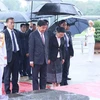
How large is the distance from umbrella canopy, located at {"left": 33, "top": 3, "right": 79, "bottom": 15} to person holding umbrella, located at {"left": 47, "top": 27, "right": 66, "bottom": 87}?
1.59 meters

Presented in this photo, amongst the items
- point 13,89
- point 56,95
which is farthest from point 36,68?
point 56,95

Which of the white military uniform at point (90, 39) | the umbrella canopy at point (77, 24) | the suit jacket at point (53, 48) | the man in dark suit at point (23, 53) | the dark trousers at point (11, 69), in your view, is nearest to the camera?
the dark trousers at point (11, 69)

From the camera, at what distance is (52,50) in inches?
277

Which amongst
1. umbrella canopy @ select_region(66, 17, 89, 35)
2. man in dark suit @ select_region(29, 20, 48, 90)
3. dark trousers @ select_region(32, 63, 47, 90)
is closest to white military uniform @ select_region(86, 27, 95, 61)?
umbrella canopy @ select_region(66, 17, 89, 35)

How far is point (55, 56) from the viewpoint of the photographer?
7016 millimetres

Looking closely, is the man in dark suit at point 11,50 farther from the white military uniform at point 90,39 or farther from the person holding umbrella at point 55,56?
the white military uniform at point 90,39

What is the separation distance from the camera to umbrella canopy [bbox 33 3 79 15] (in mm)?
8570

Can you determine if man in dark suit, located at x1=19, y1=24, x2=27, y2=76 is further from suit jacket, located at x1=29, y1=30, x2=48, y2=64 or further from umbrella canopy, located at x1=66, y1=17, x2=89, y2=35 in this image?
suit jacket, located at x1=29, y1=30, x2=48, y2=64

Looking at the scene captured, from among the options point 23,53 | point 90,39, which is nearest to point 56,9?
point 23,53

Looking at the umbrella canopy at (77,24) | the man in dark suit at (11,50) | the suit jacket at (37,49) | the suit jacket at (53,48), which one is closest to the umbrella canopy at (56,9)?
the umbrella canopy at (77,24)

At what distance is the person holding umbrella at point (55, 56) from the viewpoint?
7.01 metres

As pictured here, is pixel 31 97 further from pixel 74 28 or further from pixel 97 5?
pixel 97 5

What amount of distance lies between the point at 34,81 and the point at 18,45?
0.79m

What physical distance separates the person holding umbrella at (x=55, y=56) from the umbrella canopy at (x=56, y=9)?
62.6 inches
